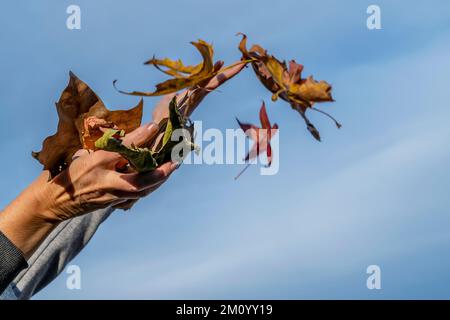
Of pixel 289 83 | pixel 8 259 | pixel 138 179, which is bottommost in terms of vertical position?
pixel 8 259

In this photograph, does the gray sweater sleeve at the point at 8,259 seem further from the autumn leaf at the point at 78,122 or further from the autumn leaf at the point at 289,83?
Result: the autumn leaf at the point at 289,83

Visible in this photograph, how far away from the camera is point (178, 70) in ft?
7.43

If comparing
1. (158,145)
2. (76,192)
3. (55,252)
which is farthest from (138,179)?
(55,252)

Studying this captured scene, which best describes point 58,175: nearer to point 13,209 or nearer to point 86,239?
point 13,209

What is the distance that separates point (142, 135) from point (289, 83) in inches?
21.0

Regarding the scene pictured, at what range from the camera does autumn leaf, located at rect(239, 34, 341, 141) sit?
226 cm

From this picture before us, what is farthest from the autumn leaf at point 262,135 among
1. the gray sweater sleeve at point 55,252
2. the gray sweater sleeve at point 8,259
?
the gray sweater sleeve at point 55,252

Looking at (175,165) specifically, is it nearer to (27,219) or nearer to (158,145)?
(158,145)

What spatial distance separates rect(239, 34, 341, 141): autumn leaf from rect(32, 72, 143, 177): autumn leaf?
434mm

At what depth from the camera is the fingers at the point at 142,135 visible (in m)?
2.42

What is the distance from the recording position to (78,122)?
2480mm

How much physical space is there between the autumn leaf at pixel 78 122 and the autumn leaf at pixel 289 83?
43 cm

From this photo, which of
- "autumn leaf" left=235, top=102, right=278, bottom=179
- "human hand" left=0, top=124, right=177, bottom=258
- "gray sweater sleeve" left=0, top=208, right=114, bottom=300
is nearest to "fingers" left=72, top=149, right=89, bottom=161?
"human hand" left=0, top=124, right=177, bottom=258
